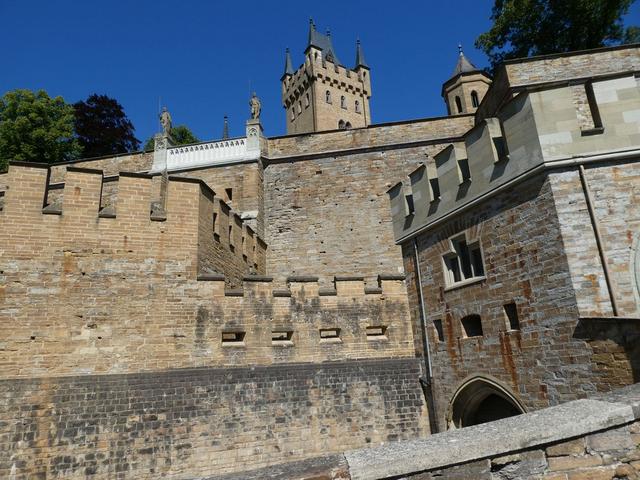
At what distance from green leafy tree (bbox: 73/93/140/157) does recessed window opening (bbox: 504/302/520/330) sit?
28929 mm

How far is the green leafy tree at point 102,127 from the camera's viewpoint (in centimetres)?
2859

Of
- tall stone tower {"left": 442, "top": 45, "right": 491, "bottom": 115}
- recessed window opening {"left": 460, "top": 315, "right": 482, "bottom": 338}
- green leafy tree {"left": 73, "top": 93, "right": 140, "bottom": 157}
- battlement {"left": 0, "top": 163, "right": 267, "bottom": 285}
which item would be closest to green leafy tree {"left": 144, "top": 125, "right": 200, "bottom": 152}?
green leafy tree {"left": 73, "top": 93, "right": 140, "bottom": 157}

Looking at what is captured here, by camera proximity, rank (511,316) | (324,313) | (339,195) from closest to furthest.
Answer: (511,316) → (324,313) → (339,195)

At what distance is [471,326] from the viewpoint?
8.43 meters

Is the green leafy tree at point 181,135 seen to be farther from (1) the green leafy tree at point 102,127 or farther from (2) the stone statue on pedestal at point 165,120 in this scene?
(2) the stone statue on pedestal at point 165,120

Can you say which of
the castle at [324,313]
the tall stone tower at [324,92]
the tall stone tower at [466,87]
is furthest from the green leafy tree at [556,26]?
the tall stone tower at [324,92]

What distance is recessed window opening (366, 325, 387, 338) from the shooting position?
995 cm

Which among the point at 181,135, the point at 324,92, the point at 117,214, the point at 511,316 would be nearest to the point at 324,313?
the point at 511,316

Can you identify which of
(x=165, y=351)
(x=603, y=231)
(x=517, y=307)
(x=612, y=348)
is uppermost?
(x=603, y=231)

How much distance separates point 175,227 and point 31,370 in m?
3.82

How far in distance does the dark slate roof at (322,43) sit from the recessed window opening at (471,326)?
148 ft

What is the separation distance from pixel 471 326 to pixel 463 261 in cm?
133

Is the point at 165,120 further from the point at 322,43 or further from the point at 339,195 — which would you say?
the point at 322,43

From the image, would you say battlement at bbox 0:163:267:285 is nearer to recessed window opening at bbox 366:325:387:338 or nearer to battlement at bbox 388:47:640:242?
recessed window opening at bbox 366:325:387:338
